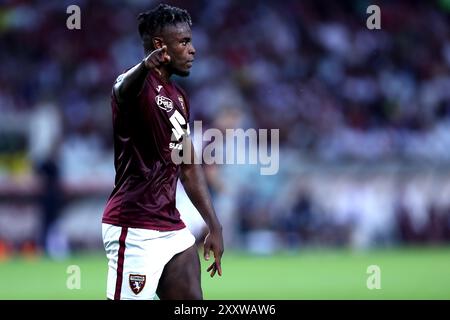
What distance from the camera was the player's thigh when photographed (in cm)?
595

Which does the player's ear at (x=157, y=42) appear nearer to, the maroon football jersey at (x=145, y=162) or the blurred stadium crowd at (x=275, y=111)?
the maroon football jersey at (x=145, y=162)

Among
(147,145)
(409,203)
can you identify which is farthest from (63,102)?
(147,145)

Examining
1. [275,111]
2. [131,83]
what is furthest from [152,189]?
[275,111]

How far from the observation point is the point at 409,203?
58.1ft

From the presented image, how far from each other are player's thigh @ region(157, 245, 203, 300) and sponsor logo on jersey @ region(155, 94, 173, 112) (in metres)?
0.91

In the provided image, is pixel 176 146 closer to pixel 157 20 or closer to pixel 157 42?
pixel 157 42

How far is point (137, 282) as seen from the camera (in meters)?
5.86

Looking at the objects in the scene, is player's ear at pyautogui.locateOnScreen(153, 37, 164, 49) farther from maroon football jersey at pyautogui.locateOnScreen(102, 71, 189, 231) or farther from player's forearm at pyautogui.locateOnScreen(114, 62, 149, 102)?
player's forearm at pyautogui.locateOnScreen(114, 62, 149, 102)

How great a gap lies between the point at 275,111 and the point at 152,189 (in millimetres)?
13700

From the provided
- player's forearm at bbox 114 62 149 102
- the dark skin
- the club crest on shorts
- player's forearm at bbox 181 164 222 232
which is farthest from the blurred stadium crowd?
player's forearm at bbox 114 62 149 102
